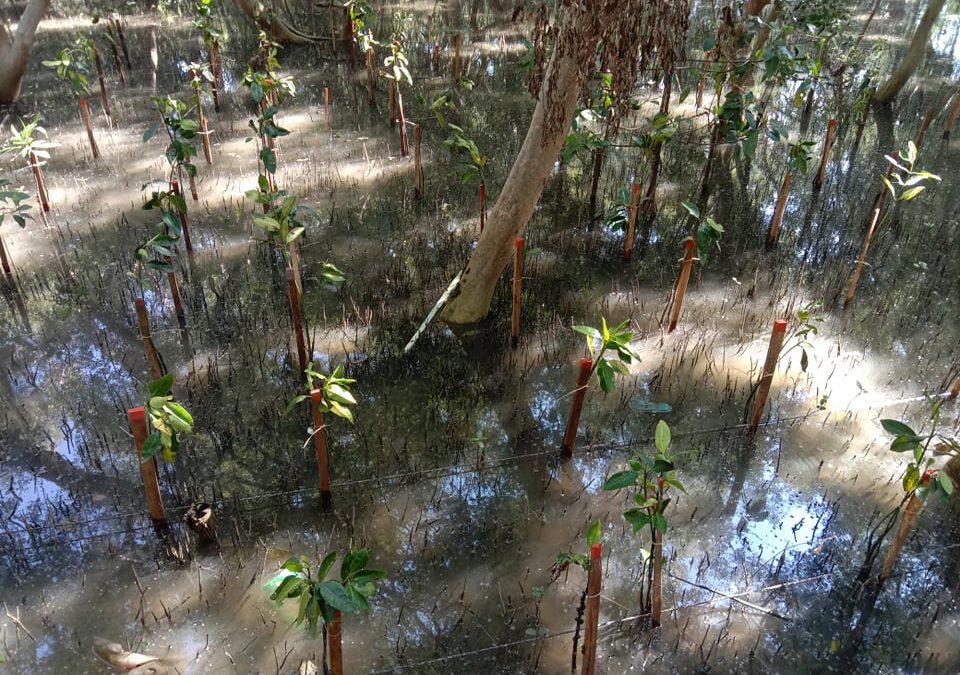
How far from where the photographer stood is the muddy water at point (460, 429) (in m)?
3.36

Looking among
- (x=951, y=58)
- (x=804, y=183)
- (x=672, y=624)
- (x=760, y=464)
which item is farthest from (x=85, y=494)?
(x=951, y=58)

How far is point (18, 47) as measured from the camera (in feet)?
28.7

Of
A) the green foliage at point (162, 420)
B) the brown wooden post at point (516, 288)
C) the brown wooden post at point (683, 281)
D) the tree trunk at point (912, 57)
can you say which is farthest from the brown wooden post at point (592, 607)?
the tree trunk at point (912, 57)

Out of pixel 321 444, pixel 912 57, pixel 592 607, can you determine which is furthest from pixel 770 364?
pixel 912 57

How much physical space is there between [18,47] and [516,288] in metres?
7.58

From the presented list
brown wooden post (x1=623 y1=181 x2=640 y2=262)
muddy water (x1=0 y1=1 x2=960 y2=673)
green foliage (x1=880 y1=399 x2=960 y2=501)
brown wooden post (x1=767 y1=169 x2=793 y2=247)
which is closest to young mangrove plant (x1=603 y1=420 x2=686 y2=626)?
muddy water (x1=0 y1=1 x2=960 y2=673)

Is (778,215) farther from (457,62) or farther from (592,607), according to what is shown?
(457,62)

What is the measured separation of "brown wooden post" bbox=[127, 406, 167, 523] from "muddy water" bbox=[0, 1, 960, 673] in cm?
13

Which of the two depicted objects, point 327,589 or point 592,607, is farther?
point 592,607

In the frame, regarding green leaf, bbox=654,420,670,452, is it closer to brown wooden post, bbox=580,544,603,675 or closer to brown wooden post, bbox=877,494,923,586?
brown wooden post, bbox=580,544,603,675

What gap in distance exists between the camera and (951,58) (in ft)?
36.6

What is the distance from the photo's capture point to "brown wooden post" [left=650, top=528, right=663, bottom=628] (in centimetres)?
316

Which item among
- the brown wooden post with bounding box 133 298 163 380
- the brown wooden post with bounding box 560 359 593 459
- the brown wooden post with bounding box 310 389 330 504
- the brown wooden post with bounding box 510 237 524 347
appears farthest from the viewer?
the brown wooden post with bounding box 510 237 524 347

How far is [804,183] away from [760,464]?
4399 millimetres
